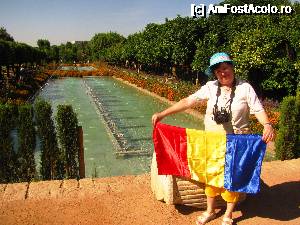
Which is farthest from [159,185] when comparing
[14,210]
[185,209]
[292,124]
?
[292,124]

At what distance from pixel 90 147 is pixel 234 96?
30.7ft

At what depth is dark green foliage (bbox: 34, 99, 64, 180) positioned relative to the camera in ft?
24.1

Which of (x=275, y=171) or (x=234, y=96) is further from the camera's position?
(x=275, y=171)

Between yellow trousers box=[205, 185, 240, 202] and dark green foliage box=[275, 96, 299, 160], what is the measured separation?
4.03 m

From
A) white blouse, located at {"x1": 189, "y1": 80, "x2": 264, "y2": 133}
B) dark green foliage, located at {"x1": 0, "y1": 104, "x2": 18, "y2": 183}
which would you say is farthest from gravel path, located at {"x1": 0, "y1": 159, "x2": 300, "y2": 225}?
dark green foliage, located at {"x1": 0, "y1": 104, "x2": 18, "y2": 183}

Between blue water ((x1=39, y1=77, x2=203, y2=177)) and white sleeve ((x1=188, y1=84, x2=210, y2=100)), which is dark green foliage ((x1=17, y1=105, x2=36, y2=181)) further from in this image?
white sleeve ((x1=188, y1=84, x2=210, y2=100))

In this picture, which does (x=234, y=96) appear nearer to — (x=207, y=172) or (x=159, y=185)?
(x=207, y=172)

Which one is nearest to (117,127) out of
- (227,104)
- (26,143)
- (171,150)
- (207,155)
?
(26,143)

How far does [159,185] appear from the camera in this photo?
197 inches

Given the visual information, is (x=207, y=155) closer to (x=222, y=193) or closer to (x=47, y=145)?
(x=222, y=193)

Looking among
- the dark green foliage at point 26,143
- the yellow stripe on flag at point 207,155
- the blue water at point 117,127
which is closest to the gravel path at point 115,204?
the yellow stripe on flag at point 207,155

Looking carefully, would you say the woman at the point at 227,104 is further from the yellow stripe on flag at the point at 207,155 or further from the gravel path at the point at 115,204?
the gravel path at the point at 115,204

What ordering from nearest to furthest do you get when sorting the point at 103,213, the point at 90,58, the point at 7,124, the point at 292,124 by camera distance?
1. the point at 103,213
2. the point at 7,124
3. the point at 292,124
4. the point at 90,58

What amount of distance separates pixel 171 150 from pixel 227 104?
0.89 metres
